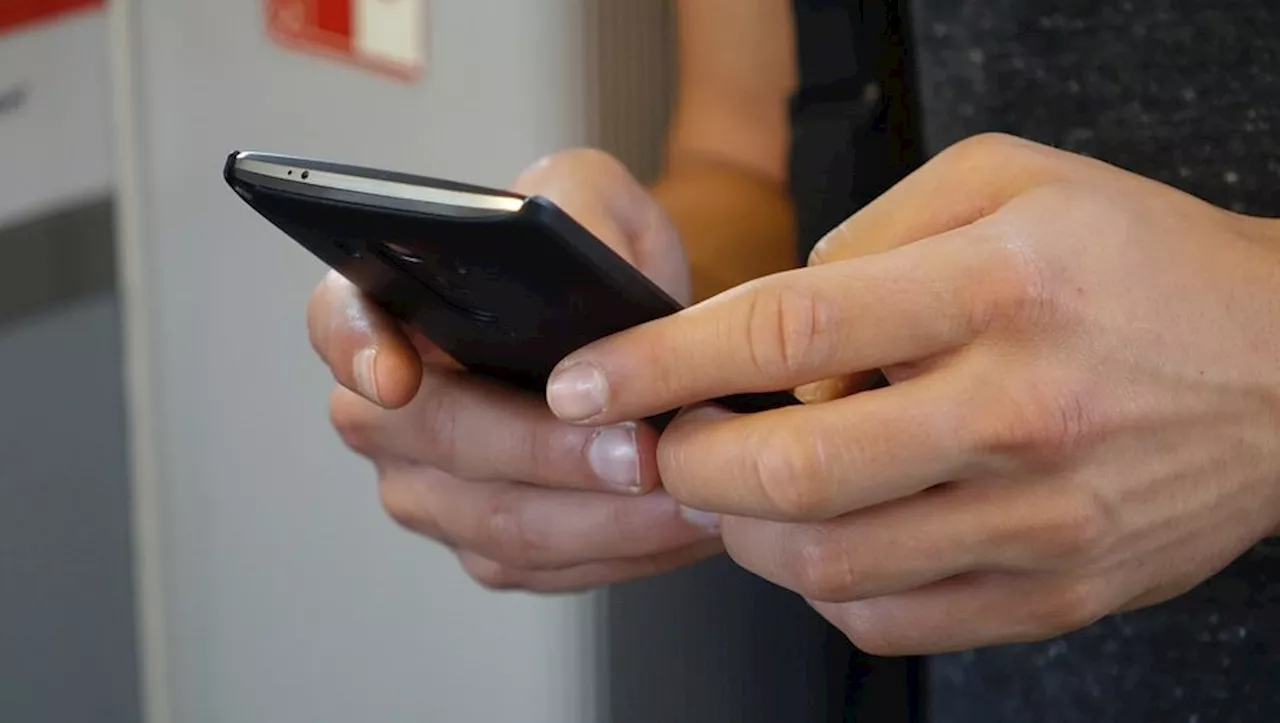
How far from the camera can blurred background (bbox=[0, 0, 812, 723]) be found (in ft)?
2.77

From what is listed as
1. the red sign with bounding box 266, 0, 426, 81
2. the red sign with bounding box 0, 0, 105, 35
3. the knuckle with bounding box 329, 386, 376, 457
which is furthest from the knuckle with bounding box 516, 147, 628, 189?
the red sign with bounding box 0, 0, 105, 35

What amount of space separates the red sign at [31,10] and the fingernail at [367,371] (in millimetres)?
596

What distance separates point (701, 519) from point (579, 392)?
0.37 feet

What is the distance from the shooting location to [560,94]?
0.82 m

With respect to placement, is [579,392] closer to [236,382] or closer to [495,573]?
[495,573]

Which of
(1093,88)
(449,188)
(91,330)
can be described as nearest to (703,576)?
(1093,88)

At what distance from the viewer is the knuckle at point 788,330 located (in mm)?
336

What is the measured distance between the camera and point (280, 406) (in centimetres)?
104

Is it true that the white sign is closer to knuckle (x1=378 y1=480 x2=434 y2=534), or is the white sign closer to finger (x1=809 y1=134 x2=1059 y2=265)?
knuckle (x1=378 y1=480 x2=434 y2=534)

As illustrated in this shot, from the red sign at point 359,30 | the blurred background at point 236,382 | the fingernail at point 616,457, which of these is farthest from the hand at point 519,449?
the red sign at point 359,30

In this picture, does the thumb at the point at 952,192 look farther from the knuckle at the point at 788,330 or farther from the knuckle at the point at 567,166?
the knuckle at the point at 567,166

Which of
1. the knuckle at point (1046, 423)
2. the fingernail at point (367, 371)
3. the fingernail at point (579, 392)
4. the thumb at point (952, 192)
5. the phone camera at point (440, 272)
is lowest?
the knuckle at point (1046, 423)

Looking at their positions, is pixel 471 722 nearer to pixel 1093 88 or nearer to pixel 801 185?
pixel 801 185

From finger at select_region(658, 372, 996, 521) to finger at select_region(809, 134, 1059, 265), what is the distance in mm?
59
